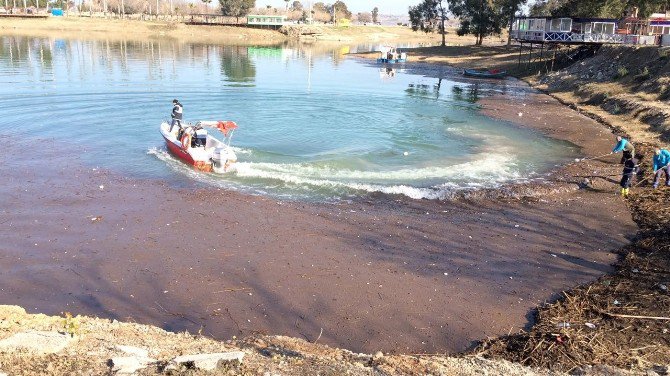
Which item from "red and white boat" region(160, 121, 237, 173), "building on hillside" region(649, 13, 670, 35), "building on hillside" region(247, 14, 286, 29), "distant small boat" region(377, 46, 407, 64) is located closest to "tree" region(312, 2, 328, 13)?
"building on hillside" region(247, 14, 286, 29)

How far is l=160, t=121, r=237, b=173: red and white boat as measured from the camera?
18031mm

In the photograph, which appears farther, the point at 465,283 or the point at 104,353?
the point at 465,283

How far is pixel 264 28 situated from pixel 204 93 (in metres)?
84.6

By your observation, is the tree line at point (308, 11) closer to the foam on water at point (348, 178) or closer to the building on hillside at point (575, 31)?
the building on hillside at point (575, 31)

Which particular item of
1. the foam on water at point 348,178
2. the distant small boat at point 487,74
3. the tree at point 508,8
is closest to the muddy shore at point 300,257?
the foam on water at point 348,178

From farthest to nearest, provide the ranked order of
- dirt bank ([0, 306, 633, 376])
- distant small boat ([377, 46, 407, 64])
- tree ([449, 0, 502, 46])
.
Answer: tree ([449, 0, 502, 46]) < distant small boat ([377, 46, 407, 64]) < dirt bank ([0, 306, 633, 376])

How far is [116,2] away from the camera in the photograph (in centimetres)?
14750

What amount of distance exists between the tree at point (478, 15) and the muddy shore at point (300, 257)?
191 ft

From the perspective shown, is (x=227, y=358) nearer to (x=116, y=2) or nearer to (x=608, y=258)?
(x=608, y=258)

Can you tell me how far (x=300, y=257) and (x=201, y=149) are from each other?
323 inches

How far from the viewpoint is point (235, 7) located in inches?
4734

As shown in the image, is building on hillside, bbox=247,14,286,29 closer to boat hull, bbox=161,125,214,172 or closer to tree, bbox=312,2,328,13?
tree, bbox=312,2,328,13

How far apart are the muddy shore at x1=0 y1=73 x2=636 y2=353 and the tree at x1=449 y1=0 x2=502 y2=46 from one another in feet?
191

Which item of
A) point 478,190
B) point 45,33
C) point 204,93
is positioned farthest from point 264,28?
point 478,190
